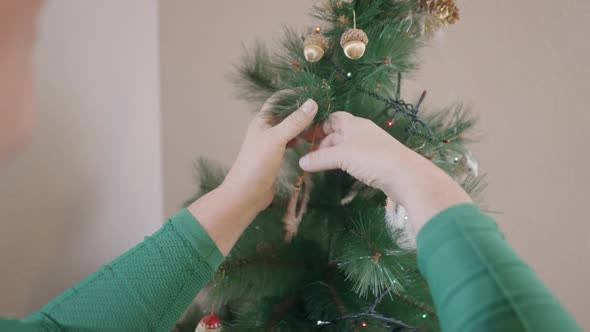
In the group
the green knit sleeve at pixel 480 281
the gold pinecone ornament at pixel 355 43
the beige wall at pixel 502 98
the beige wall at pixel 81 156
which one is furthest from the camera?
the beige wall at pixel 502 98

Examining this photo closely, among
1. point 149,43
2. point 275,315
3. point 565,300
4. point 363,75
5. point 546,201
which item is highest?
point 149,43

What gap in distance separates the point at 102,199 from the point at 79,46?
0.29 metres

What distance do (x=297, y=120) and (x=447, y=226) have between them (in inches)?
7.6

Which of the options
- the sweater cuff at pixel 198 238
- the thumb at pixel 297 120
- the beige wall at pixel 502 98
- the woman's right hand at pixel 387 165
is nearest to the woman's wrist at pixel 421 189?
the woman's right hand at pixel 387 165

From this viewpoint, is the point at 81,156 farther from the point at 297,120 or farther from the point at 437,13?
the point at 437,13

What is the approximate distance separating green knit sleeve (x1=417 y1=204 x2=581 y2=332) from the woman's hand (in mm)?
198

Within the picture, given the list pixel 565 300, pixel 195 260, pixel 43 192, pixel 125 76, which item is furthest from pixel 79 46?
pixel 565 300

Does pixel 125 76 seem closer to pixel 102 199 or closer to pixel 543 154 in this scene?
pixel 102 199

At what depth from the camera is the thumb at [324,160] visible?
396 millimetres

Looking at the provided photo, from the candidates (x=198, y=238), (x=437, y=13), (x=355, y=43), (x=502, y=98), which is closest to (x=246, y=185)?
(x=198, y=238)

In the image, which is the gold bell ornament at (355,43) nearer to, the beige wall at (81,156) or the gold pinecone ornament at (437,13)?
the gold pinecone ornament at (437,13)

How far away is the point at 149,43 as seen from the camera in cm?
81

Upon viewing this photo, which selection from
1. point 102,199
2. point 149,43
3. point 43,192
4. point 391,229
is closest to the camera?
point 391,229

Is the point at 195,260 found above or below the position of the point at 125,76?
below
